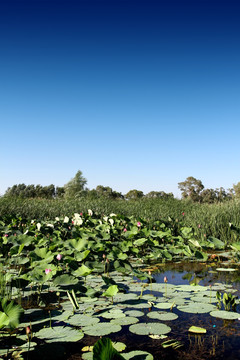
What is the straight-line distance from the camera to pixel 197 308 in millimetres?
2598

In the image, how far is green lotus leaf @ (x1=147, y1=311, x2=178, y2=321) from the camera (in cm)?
241

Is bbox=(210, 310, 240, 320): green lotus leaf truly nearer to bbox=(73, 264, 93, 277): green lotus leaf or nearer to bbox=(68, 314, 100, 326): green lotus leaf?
bbox=(68, 314, 100, 326): green lotus leaf

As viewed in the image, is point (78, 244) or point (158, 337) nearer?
point (158, 337)

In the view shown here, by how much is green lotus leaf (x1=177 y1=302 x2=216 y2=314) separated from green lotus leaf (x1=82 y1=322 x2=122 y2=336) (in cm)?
66

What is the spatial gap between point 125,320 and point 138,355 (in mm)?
580

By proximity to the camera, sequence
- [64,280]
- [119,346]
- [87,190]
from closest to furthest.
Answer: [119,346], [64,280], [87,190]

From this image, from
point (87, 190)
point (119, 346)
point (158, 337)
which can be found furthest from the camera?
point (87, 190)

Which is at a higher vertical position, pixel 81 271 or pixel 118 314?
pixel 81 271

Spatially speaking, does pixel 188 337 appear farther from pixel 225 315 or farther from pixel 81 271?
pixel 81 271

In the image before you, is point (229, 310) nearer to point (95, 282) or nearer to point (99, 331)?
point (99, 331)

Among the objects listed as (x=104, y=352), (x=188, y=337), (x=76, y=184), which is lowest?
(x=188, y=337)

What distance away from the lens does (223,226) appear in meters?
6.59

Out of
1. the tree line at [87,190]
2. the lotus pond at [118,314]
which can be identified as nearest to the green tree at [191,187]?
the tree line at [87,190]

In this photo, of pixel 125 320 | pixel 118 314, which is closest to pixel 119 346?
pixel 125 320
